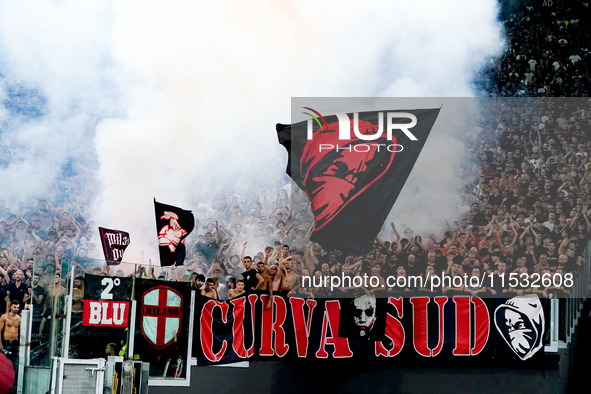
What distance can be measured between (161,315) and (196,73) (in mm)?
8113

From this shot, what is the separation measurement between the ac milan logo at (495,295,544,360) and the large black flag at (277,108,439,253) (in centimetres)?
265

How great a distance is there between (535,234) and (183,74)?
891 cm

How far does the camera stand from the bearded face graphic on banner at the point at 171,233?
508 inches

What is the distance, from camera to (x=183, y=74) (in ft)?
60.8

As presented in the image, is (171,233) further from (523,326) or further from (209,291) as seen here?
(523,326)

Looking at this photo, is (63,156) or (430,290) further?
(63,156)

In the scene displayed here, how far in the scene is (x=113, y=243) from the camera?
1271cm

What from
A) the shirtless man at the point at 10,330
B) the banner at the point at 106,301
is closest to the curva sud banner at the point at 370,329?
the banner at the point at 106,301

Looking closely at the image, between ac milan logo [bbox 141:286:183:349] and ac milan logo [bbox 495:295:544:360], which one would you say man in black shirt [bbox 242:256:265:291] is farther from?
ac milan logo [bbox 495:295:544:360]

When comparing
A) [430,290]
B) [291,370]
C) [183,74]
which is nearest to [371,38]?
[183,74]

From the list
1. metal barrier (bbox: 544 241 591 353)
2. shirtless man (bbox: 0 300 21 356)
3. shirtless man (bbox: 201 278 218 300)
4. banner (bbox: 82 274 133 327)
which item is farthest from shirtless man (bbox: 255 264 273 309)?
metal barrier (bbox: 544 241 591 353)

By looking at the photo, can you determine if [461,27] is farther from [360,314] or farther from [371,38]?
[360,314]

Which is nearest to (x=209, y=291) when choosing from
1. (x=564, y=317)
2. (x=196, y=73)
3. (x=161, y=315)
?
(x=161, y=315)

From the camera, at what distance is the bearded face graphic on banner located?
12898mm
